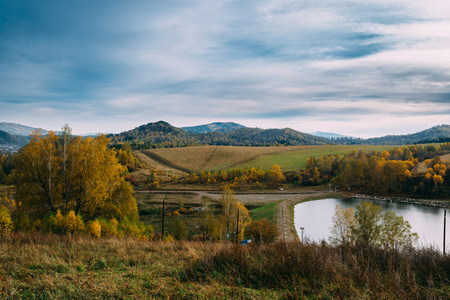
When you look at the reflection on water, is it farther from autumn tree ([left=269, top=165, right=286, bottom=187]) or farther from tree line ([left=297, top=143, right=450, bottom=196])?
autumn tree ([left=269, top=165, right=286, bottom=187])

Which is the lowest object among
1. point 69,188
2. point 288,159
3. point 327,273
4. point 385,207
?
point 385,207

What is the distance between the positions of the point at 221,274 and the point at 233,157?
456 ft

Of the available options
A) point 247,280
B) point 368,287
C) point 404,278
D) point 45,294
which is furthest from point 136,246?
point 404,278

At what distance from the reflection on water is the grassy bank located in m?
33.8

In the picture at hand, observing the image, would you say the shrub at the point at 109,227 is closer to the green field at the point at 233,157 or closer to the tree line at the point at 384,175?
the tree line at the point at 384,175

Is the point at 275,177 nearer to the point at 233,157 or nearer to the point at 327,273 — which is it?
the point at 233,157

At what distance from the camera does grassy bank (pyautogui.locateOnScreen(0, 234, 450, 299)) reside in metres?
5.62

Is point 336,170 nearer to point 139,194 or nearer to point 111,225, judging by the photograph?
point 139,194

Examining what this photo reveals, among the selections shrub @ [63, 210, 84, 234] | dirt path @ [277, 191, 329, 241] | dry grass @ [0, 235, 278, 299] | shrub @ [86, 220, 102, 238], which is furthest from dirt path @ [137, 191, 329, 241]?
dry grass @ [0, 235, 278, 299]

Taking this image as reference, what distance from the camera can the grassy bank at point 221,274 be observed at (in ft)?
18.4

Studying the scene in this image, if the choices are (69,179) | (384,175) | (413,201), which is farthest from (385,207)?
(69,179)

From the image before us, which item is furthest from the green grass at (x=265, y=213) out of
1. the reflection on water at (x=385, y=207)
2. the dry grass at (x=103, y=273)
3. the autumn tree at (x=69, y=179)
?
the dry grass at (x=103, y=273)

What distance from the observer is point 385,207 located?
2771 inches

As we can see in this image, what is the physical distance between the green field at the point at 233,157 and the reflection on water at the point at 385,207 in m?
53.0
